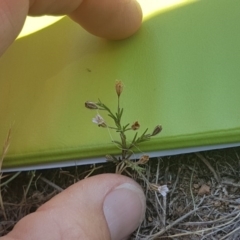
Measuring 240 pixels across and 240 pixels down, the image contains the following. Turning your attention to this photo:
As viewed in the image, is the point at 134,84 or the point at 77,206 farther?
the point at 134,84

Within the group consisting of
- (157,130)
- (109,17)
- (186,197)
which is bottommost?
(186,197)

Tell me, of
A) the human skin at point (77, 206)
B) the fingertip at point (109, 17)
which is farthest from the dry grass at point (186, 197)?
the fingertip at point (109, 17)

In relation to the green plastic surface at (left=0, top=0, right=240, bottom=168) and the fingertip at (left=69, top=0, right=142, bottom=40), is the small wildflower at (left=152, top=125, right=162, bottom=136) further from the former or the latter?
the fingertip at (left=69, top=0, right=142, bottom=40)

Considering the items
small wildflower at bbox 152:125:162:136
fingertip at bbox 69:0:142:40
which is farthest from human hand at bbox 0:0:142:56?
small wildflower at bbox 152:125:162:136

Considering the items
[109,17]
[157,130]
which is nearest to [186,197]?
[157,130]

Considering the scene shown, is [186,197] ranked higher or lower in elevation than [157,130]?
lower

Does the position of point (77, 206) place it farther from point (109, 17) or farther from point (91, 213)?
point (109, 17)
